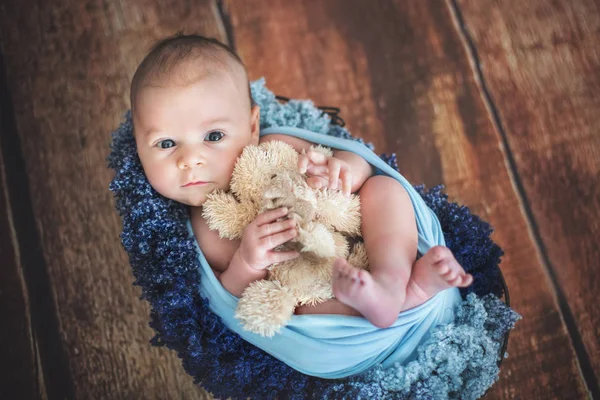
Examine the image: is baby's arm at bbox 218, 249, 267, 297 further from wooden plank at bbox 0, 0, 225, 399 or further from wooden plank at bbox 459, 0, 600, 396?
wooden plank at bbox 459, 0, 600, 396

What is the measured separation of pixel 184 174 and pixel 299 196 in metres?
0.26

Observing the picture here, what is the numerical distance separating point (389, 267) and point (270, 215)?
23 cm

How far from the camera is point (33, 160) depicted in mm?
1410

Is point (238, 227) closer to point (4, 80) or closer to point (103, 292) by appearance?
point (103, 292)

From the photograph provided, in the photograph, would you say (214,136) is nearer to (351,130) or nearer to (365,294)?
(365,294)

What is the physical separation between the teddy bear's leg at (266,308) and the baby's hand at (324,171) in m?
0.20

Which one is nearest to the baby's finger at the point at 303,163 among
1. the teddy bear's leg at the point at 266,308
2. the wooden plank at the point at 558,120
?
the teddy bear's leg at the point at 266,308

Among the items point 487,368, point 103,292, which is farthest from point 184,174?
point 487,368

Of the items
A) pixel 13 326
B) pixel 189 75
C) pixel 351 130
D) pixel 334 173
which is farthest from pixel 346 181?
pixel 13 326

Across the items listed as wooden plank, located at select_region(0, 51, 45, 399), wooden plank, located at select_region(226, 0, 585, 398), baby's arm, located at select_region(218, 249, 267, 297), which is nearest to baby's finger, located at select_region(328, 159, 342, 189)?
baby's arm, located at select_region(218, 249, 267, 297)

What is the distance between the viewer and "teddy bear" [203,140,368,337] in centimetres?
84

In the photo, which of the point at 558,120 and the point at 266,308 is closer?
the point at 266,308

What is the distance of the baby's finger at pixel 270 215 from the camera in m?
0.84

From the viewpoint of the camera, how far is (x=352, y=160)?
3.42 feet
